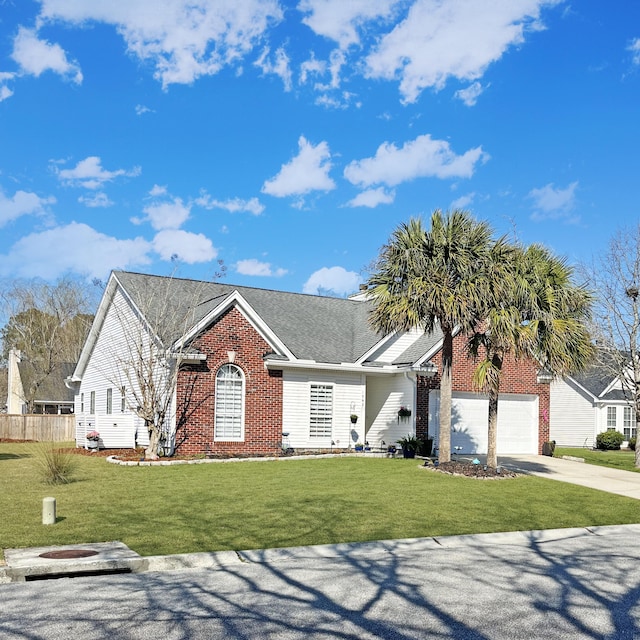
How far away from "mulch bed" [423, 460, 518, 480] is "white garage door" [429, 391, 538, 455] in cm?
562

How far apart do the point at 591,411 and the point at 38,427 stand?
30039 millimetres

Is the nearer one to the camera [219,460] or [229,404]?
[219,460]

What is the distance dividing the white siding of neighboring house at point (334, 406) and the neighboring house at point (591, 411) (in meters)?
17.1

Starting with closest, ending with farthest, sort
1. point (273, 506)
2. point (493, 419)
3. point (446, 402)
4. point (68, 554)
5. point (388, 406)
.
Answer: point (68, 554)
point (273, 506)
point (493, 419)
point (446, 402)
point (388, 406)

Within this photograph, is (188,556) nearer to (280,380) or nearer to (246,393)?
(246,393)

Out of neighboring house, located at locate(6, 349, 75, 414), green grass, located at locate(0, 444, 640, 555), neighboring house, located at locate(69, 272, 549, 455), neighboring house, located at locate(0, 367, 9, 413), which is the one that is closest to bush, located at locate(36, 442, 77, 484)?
green grass, located at locate(0, 444, 640, 555)

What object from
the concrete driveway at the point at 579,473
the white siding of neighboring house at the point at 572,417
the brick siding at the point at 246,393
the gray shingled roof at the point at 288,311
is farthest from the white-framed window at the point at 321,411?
the white siding of neighboring house at the point at 572,417

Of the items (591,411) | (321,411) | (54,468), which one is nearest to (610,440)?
(591,411)

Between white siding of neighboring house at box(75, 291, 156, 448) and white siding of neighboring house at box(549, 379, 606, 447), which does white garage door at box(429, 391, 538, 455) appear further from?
white siding of neighboring house at box(549, 379, 606, 447)

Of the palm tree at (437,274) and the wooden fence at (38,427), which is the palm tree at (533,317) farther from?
the wooden fence at (38,427)

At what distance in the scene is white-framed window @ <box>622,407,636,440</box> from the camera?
3953 cm

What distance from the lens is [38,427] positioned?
38250 millimetres

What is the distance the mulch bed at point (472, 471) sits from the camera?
18.8 m

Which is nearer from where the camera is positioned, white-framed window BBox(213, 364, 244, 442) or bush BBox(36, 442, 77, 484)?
bush BBox(36, 442, 77, 484)
